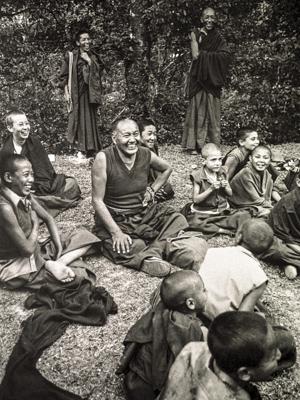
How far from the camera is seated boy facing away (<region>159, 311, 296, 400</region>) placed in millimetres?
2264

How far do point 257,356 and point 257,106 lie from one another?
9.40m

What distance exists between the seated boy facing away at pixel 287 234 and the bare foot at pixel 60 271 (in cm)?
200

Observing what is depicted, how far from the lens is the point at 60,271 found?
419 cm

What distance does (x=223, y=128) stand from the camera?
11016mm

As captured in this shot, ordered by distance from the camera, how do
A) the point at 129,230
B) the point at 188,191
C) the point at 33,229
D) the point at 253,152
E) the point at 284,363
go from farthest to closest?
the point at 188,191 < the point at 253,152 < the point at 129,230 < the point at 33,229 < the point at 284,363

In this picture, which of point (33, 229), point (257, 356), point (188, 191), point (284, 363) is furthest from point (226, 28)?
point (257, 356)

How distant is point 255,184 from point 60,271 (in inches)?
110

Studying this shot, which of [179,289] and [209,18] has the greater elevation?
[209,18]

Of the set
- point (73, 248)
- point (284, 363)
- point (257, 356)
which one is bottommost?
point (284, 363)

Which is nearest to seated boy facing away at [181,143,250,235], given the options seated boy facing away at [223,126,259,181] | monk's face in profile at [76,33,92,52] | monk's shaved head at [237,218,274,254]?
seated boy facing away at [223,126,259,181]

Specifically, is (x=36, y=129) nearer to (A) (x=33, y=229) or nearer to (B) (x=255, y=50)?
(B) (x=255, y=50)

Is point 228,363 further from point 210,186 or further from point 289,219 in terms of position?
point 210,186

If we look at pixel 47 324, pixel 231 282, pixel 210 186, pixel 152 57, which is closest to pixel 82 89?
pixel 210 186

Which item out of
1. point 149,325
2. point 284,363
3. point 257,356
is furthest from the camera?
point 284,363
